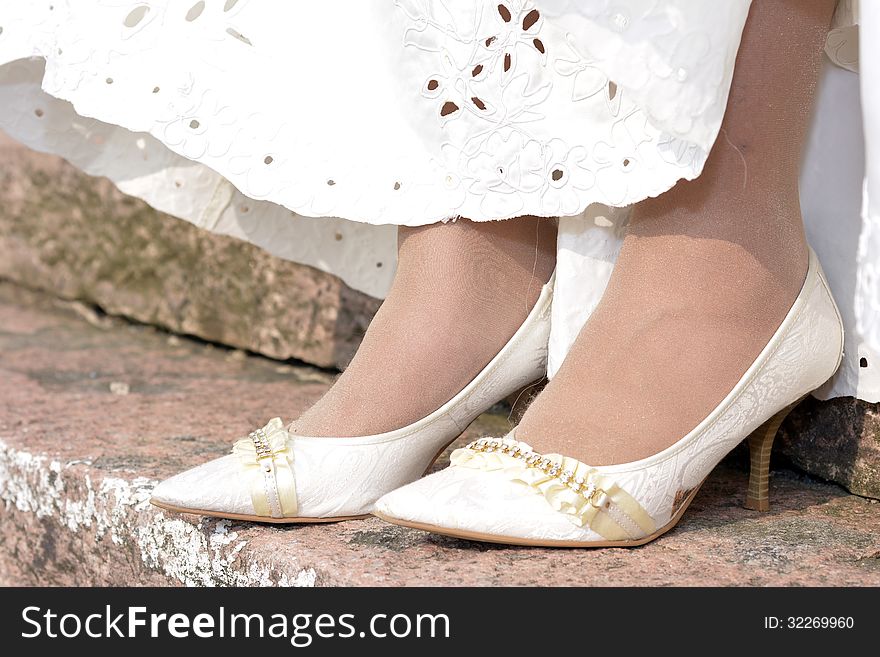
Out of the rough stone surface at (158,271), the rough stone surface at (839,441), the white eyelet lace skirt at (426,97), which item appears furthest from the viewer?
the rough stone surface at (158,271)

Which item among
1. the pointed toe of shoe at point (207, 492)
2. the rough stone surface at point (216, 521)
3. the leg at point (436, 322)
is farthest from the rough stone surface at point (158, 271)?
the pointed toe of shoe at point (207, 492)

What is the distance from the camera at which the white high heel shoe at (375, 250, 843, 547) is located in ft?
2.24

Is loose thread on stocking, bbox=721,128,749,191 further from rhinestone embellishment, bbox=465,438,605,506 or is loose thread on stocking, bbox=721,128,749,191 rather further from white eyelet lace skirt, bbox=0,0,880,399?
rhinestone embellishment, bbox=465,438,605,506

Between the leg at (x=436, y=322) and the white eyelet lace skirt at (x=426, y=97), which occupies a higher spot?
the white eyelet lace skirt at (x=426, y=97)

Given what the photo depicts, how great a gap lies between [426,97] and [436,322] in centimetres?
18

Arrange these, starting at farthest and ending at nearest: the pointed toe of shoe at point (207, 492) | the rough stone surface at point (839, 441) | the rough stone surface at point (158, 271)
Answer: the rough stone surface at point (158, 271)
the rough stone surface at point (839, 441)
the pointed toe of shoe at point (207, 492)

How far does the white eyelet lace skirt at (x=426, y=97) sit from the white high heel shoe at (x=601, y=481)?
9 cm

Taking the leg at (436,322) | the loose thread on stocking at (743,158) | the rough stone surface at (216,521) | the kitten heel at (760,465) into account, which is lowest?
the rough stone surface at (216,521)

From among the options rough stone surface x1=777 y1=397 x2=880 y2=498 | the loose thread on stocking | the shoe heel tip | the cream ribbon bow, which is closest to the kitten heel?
the shoe heel tip

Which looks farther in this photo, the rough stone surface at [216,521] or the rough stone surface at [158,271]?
the rough stone surface at [158,271]

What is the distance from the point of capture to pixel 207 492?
0.73 metres

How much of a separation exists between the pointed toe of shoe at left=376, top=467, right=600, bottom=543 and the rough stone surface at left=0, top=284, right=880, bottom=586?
0.03 meters

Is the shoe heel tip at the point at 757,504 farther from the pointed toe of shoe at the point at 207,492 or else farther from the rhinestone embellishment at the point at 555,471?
the pointed toe of shoe at the point at 207,492

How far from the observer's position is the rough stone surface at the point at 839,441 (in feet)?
2.82
